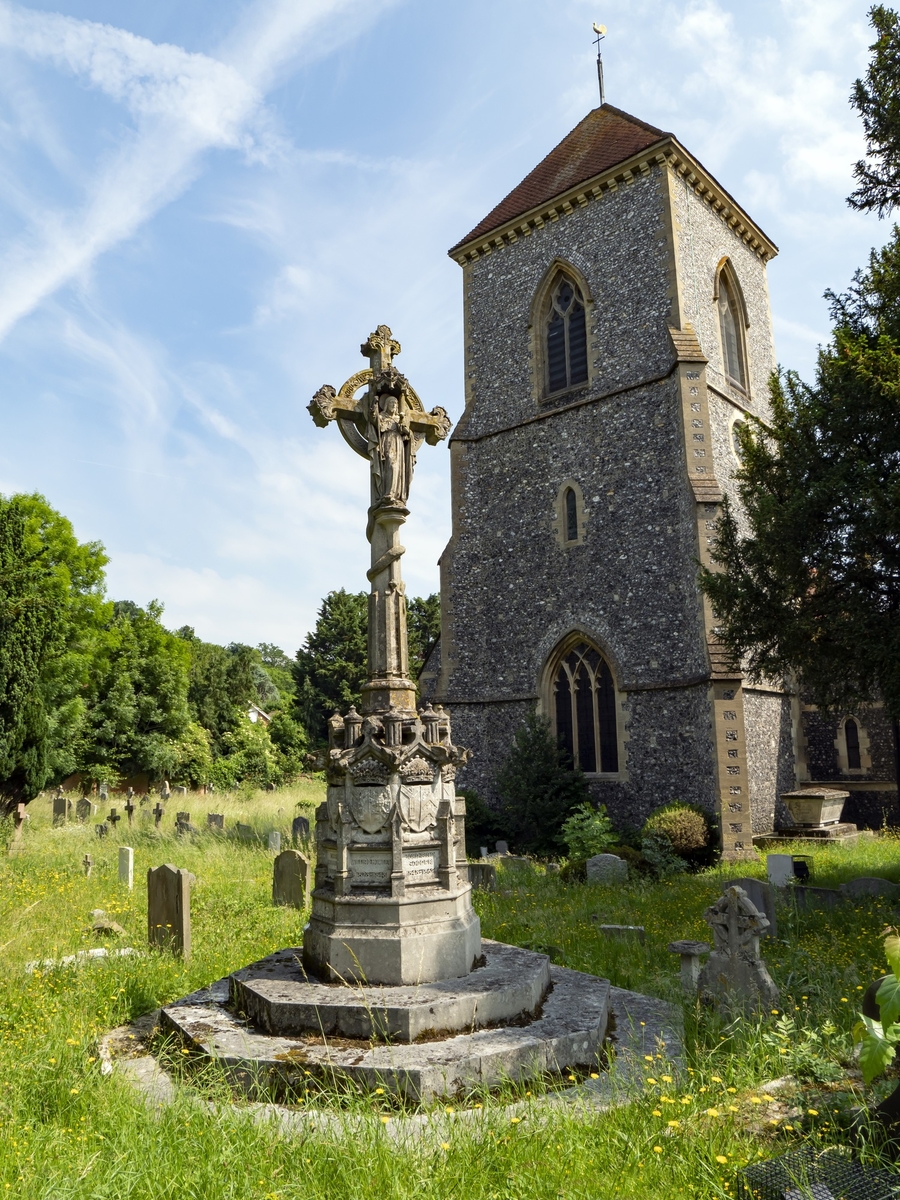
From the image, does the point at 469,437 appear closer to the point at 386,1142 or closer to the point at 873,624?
the point at 873,624

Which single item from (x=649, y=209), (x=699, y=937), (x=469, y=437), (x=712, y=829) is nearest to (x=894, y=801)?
(x=712, y=829)

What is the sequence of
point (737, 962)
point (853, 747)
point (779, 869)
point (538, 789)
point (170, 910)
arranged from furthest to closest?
1. point (853, 747)
2. point (538, 789)
3. point (779, 869)
4. point (170, 910)
5. point (737, 962)

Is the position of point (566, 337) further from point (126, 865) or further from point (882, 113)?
point (126, 865)

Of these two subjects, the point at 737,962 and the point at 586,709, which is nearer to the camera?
the point at 737,962

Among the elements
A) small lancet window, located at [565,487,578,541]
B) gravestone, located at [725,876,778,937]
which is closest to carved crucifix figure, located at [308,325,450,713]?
gravestone, located at [725,876,778,937]

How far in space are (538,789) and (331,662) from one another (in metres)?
22.8

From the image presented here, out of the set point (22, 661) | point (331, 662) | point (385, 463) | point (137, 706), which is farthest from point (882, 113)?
point (331, 662)

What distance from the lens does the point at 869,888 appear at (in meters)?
8.77

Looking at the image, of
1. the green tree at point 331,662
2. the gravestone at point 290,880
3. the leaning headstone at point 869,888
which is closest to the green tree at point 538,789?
the leaning headstone at point 869,888

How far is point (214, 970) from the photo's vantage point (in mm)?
6367

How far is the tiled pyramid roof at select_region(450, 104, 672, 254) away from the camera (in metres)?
17.4

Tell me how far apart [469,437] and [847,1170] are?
1692 cm

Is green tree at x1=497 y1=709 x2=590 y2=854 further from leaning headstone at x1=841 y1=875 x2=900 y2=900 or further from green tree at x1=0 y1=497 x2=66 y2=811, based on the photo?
green tree at x1=0 y1=497 x2=66 y2=811

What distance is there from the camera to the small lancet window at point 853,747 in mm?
16250
